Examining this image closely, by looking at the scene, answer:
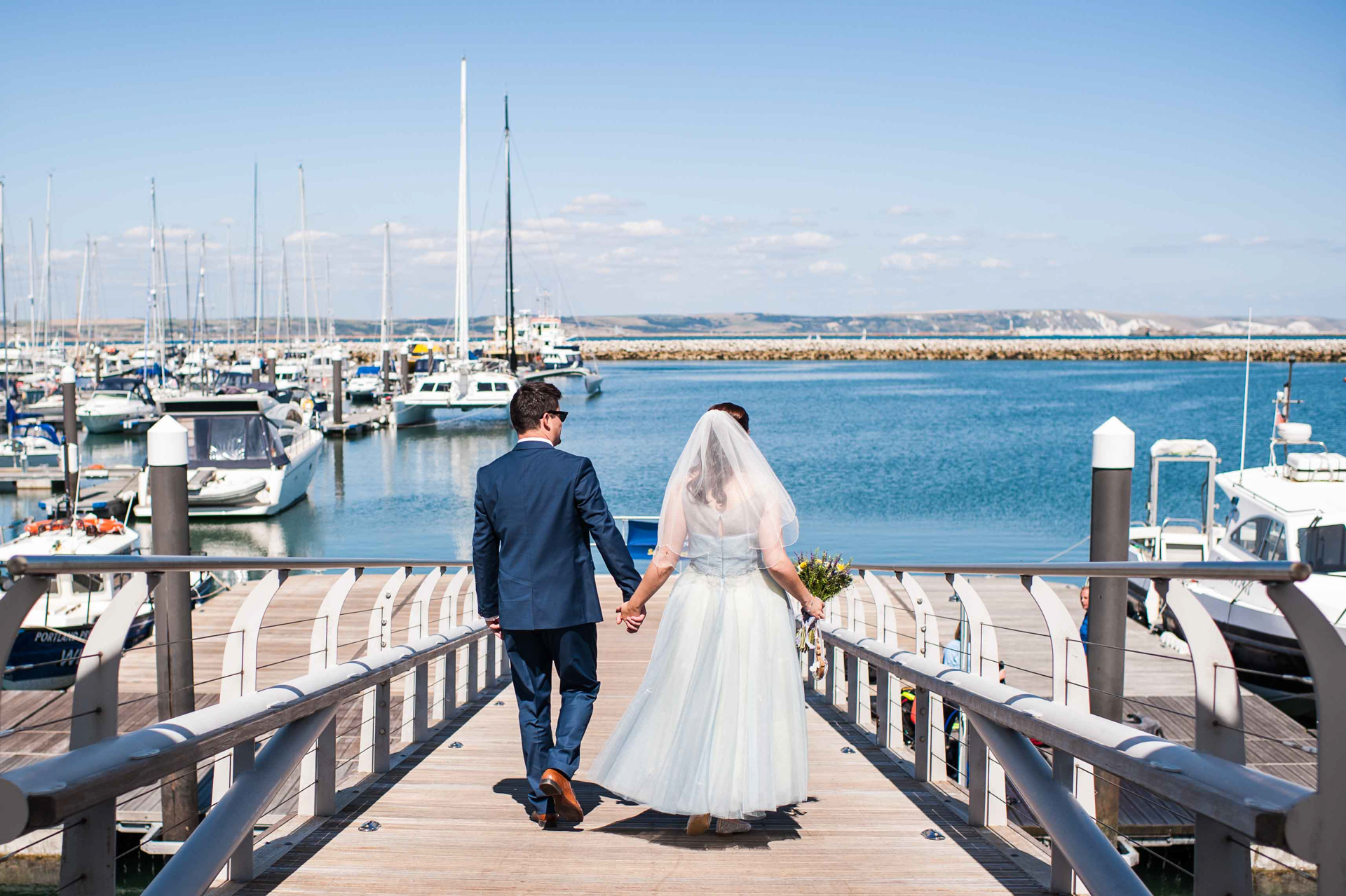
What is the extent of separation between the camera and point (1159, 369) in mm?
135125

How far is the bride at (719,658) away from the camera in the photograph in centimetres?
448

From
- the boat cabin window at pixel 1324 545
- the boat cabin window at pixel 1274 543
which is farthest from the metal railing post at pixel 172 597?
the boat cabin window at pixel 1324 545

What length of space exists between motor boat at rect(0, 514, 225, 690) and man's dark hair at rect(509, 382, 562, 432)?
31.1 ft

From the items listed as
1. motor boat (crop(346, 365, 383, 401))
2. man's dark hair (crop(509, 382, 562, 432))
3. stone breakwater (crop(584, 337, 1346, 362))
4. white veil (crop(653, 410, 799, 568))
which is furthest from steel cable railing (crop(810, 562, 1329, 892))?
stone breakwater (crop(584, 337, 1346, 362))

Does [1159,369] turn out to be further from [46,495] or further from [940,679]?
[940,679]

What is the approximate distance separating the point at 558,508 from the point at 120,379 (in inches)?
2382

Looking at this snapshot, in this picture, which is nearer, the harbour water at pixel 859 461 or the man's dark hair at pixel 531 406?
the man's dark hair at pixel 531 406

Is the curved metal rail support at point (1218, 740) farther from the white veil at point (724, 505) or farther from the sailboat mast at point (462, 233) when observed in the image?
the sailboat mast at point (462, 233)

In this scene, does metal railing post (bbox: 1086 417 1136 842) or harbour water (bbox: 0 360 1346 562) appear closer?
metal railing post (bbox: 1086 417 1136 842)

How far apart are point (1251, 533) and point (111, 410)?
48.4 meters

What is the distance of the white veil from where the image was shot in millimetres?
4711

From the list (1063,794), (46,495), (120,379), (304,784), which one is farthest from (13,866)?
(120,379)

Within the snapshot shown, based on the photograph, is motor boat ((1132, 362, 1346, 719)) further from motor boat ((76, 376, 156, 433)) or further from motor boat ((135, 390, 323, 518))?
motor boat ((76, 376, 156, 433))

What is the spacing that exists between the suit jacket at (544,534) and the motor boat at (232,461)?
1009 inches
